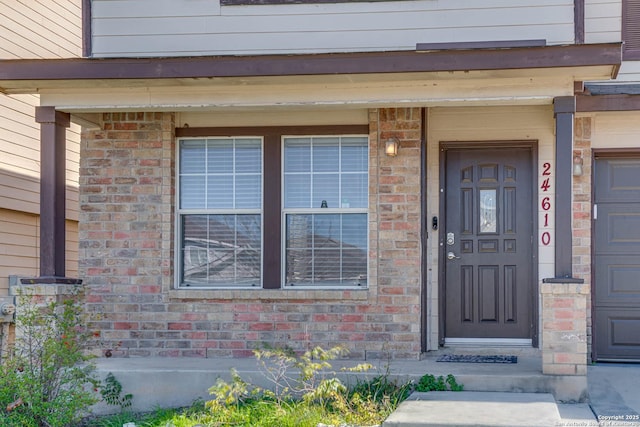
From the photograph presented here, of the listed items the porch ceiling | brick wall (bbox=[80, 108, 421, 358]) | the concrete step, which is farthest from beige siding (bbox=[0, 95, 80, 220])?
the concrete step

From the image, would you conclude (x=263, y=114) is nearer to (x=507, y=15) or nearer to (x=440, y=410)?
(x=507, y=15)

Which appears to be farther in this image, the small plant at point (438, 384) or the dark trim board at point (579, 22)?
the dark trim board at point (579, 22)

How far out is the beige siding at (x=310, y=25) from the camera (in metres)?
7.69

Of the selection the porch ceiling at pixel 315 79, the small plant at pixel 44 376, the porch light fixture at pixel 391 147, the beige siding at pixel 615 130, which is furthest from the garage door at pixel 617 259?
the small plant at pixel 44 376

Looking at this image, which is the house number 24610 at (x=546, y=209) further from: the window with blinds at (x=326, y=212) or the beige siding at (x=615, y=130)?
the window with blinds at (x=326, y=212)

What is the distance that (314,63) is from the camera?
6.94 meters

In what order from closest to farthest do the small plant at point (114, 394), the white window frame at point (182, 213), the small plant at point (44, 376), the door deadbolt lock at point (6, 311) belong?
the small plant at point (44, 376) → the small plant at point (114, 394) → the white window frame at point (182, 213) → the door deadbolt lock at point (6, 311)

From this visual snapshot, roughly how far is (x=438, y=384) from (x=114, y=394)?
289 centimetres

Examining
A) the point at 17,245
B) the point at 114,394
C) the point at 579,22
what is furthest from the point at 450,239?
the point at 17,245

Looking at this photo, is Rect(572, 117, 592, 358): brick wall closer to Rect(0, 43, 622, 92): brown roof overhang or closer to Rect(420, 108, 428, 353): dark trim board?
Rect(0, 43, 622, 92): brown roof overhang

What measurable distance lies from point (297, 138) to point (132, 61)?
1864mm

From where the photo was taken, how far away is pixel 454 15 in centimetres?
775

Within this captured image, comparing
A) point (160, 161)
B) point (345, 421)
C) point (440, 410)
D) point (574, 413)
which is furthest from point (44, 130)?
point (574, 413)

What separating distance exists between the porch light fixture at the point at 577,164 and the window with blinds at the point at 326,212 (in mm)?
2034
